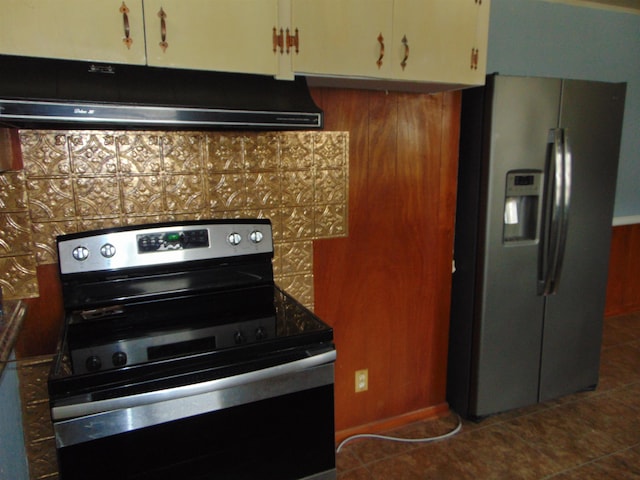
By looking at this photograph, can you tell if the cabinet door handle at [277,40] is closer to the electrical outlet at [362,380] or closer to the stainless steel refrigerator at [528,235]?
the stainless steel refrigerator at [528,235]

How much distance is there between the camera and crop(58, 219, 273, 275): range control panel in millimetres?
1600

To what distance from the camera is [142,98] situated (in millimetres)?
1308

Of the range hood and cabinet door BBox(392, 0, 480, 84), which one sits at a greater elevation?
cabinet door BBox(392, 0, 480, 84)

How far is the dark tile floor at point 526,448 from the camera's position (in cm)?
209

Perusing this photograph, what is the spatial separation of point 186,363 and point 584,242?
219 centimetres

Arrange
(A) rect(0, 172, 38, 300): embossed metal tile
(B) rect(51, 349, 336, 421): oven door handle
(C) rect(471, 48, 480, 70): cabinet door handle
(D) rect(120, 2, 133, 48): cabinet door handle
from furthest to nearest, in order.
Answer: (C) rect(471, 48, 480, 70): cabinet door handle
(A) rect(0, 172, 38, 300): embossed metal tile
(D) rect(120, 2, 133, 48): cabinet door handle
(B) rect(51, 349, 336, 421): oven door handle

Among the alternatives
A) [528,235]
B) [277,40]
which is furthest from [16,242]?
[528,235]

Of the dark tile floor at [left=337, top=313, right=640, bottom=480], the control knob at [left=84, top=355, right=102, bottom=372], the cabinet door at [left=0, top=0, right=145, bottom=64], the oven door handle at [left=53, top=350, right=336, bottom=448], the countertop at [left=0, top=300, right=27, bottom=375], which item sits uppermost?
the cabinet door at [left=0, top=0, right=145, bottom=64]

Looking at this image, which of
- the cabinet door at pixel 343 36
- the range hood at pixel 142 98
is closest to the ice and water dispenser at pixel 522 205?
the cabinet door at pixel 343 36

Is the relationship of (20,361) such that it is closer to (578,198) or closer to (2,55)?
(2,55)

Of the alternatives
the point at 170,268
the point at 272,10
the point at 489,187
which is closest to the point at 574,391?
the point at 489,187

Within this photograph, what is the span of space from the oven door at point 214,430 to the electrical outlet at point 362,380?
83 cm

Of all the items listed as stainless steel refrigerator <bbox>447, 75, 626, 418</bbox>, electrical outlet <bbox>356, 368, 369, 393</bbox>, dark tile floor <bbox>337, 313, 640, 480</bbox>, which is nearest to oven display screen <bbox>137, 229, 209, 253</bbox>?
electrical outlet <bbox>356, 368, 369, 393</bbox>

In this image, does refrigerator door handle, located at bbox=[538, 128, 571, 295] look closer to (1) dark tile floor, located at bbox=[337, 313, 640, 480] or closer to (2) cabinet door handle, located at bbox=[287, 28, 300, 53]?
(1) dark tile floor, located at bbox=[337, 313, 640, 480]
